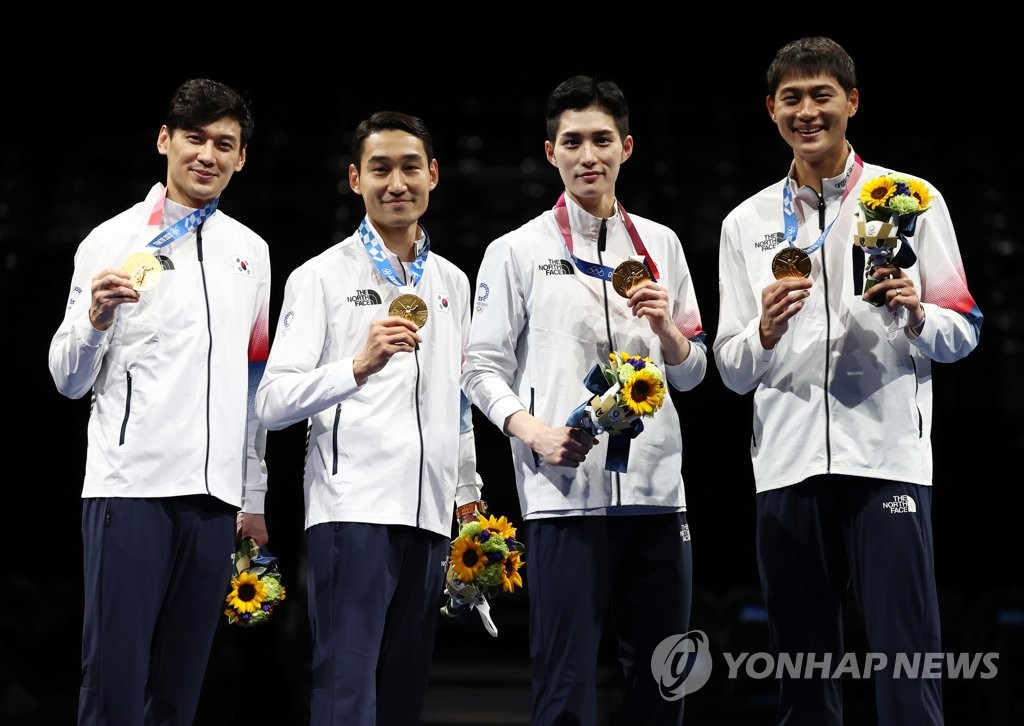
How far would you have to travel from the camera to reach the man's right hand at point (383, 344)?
3213 mm

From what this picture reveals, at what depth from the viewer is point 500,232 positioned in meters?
7.98

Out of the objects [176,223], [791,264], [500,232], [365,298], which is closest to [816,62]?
[791,264]

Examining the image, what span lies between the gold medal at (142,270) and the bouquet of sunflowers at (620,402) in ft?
4.05

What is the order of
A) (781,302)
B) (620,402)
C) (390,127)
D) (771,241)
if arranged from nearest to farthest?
1. (620,402)
2. (781,302)
3. (771,241)
4. (390,127)

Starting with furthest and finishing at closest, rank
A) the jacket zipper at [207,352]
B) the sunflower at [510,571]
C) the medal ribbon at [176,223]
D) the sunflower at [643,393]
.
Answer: the sunflower at [510,571] → the medal ribbon at [176,223] → the jacket zipper at [207,352] → the sunflower at [643,393]

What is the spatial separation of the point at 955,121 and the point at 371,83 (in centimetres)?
484

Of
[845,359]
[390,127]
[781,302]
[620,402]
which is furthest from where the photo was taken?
[390,127]

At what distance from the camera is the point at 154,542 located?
10.5 feet

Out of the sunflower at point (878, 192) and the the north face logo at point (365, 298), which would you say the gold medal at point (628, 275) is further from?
the the north face logo at point (365, 298)

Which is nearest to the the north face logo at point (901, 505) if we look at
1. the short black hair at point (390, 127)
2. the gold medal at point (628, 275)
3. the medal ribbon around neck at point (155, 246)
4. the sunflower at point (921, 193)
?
the sunflower at point (921, 193)

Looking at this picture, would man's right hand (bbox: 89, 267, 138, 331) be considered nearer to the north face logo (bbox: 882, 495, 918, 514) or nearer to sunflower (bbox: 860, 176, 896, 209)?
sunflower (bbox: 860, 176, 896, 209)

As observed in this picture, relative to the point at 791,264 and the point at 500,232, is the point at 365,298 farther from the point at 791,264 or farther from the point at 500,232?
the point at 500,232

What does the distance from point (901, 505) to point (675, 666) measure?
780mm

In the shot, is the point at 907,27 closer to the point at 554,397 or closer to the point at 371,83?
the point at 371,83
